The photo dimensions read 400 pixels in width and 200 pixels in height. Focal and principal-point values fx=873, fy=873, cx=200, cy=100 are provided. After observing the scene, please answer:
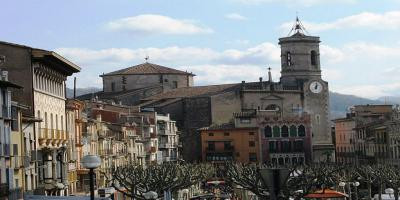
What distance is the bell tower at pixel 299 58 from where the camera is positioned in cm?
13175

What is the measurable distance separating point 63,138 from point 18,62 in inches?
343

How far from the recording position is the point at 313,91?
13088 centimetres

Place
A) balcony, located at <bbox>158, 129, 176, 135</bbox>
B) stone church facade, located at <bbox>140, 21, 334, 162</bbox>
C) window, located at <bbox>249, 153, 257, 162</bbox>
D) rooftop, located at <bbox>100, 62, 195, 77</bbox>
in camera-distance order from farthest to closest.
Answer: rooftop, located at <bbox>100, 62, 195, 77</bbox>, stone church facade, located at <bbox>140, 21, 334, 162</bbox>, window, located at <bbox>249, 153, 257, 162</bbox>, balcony, located at <bbox>158, 129, 176, 135</bbox>

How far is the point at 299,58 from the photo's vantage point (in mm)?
131625

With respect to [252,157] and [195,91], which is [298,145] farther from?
[195,91]

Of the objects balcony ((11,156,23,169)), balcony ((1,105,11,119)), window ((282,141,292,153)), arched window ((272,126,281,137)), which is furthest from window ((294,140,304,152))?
balcony ((1,105,11,119))

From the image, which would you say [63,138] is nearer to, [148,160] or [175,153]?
[148,160]

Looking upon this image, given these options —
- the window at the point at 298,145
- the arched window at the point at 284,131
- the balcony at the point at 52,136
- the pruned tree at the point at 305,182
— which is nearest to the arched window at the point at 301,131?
the window at the point at 298,145

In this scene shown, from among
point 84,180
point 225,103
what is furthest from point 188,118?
point 84,180

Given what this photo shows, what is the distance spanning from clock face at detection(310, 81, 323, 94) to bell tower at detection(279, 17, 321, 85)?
1.09m

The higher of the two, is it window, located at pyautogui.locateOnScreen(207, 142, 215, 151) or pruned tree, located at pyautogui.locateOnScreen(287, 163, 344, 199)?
window, located at pyautogui.locateOnScreen(207, 142, 215, 151)

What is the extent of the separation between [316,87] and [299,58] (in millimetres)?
5059

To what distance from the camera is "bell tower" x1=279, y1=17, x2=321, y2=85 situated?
132 meters

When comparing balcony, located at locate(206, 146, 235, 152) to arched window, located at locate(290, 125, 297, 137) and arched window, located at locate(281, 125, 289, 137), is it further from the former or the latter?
arched window, located at locate(290, 125, 297, 137)
